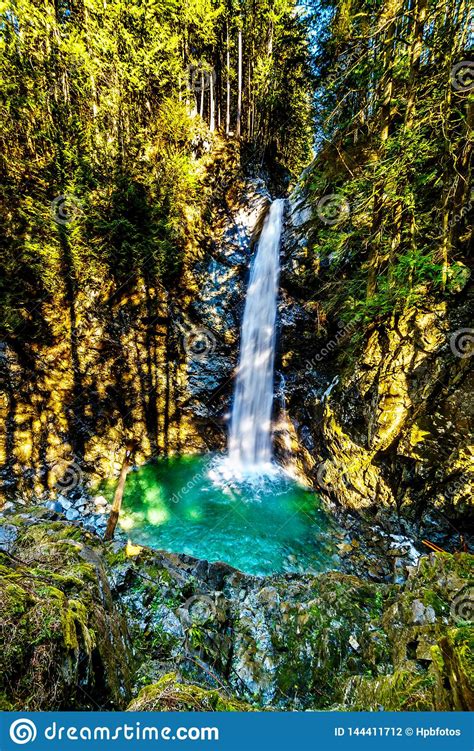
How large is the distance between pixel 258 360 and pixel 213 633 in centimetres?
749

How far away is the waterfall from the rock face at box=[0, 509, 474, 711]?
207 inches

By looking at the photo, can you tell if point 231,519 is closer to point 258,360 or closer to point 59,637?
point 258,360

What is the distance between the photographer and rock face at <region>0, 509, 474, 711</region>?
5.30 feet

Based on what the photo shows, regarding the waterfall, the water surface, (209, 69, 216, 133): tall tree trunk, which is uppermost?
(209, 69, 216, 133): tall tree trunk

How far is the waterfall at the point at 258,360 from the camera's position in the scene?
9.49 meters

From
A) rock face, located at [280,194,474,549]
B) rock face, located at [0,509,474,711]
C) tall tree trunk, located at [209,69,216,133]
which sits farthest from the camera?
tall tree trunk, located at [209,69,216,133]

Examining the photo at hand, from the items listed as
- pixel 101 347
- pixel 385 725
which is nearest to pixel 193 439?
pixel 101 347

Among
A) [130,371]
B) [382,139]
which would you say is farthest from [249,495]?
[382,139]

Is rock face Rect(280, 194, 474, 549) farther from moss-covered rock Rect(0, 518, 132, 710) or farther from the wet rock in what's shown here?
the wet rock

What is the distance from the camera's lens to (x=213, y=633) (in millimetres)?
3256

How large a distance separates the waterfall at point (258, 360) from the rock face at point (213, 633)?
5246 mm

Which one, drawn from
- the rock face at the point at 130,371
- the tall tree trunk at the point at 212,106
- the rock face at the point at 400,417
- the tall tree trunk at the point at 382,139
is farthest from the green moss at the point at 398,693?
the tall tree trunk at the point at 212,106

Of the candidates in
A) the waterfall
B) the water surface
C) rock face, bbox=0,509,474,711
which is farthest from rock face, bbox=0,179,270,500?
rock face, bbox=0,509,474,711

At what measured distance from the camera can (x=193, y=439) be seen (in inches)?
412
